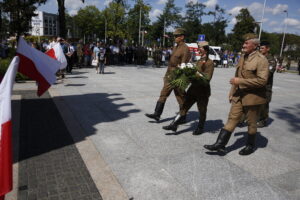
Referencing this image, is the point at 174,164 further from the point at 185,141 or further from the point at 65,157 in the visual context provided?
the point at 65,157

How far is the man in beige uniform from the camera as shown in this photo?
4.03 meters

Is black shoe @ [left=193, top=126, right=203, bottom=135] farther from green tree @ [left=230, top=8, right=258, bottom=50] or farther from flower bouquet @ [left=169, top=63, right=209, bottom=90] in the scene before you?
green tree @ [left=230, top=8, right=258, bottom=50]

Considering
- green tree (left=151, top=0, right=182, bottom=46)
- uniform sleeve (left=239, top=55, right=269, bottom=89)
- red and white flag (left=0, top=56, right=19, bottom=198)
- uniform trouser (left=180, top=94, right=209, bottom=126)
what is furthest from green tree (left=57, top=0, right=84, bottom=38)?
green tree (left=151, top=0, right=182, bottom=46)

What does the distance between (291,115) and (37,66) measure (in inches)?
287

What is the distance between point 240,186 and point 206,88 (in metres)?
2.11

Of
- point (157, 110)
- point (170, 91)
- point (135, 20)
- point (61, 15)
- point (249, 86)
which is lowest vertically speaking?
point (157, 110)

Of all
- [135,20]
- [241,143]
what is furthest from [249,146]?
[135,20]

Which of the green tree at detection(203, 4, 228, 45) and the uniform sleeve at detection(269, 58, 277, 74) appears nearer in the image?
the uniform sleeve at detection(269, 58, 277, 74)

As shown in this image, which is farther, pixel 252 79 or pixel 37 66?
pixel 252 79

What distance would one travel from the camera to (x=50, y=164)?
3.81 metres

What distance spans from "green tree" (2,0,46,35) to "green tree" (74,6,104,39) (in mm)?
50115

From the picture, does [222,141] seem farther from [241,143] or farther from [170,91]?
[170,91]

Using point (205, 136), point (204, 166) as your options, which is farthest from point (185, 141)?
point (204, 166)

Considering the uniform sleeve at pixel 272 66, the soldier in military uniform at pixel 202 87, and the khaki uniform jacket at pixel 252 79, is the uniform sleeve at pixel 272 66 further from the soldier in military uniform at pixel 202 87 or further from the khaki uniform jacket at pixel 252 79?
the khaki uniform jacket at pixel 252 79
